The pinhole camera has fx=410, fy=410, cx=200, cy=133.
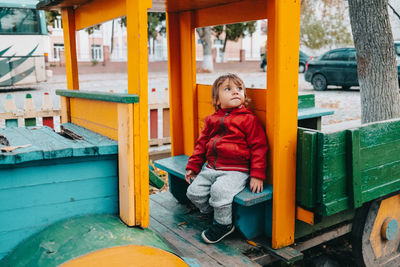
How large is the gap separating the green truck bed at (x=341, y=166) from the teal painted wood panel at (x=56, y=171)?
1.18 meters

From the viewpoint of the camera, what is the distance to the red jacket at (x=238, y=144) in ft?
8.85

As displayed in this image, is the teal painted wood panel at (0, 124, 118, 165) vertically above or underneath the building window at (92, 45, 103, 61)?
underneath

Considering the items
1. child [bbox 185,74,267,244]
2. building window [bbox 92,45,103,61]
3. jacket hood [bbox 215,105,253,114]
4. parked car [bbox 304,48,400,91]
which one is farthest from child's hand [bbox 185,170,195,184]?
building window [bbox 92,45,103,61]

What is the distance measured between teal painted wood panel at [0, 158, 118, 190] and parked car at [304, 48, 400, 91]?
1338cm

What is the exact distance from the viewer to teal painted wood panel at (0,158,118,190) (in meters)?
2.08

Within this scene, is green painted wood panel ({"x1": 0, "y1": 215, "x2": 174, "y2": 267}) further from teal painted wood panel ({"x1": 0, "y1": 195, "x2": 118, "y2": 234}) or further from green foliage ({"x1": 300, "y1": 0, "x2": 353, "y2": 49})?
green foliage ({"x1": 300, "y1": 0, "x2": 353, "y2": 49})

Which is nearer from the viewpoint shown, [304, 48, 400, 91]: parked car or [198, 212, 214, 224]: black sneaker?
[198, 212, 214, 224]: black sneaker

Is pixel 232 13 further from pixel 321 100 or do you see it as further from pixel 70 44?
pixel 321 100

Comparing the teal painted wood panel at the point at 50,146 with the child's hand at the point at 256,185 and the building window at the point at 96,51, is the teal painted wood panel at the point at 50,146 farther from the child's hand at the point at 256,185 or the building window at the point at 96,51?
the building window at the point at 96,51

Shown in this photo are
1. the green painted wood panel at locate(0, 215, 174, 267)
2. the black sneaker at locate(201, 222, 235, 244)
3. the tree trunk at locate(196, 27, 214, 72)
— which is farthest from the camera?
the tree trunk at locate(196, 27, 214, 72)

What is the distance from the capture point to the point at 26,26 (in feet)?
51.7

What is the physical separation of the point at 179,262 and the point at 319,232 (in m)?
1.49

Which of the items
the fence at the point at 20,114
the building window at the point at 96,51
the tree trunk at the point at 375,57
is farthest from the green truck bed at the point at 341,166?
the building window at the point at 96,51

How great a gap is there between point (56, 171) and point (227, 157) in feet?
3.73
